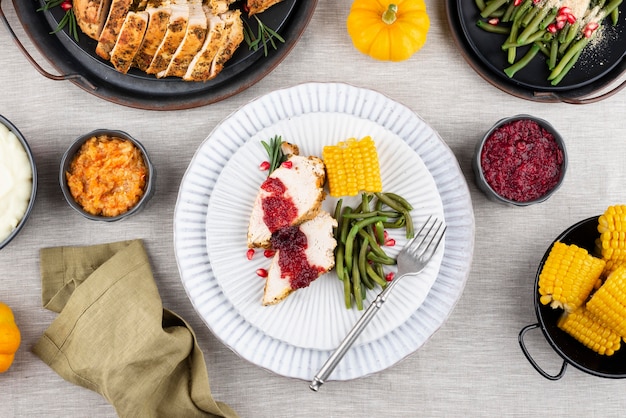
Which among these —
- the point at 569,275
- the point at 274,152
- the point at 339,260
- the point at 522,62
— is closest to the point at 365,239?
the point at 339,260

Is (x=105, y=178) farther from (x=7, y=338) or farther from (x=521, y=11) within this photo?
(x=521, y=11)

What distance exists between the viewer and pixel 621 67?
294 centimetres

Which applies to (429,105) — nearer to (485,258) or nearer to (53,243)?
Answer: (485,258)

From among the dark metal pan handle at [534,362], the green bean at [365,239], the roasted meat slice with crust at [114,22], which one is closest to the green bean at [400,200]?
the green bean at [365,239]

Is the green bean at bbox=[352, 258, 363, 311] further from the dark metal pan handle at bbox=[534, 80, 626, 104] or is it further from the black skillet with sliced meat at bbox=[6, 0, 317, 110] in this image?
the dark metal pan handle at bbox=[534, 80, 626, 104]

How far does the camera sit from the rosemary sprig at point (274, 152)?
2.69 metres

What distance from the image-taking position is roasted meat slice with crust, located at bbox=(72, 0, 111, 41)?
2.65 meters

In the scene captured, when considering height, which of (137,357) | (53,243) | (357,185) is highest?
(357,185)

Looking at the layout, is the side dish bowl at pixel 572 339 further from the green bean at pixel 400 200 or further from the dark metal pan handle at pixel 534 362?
the green bean at pixel 400 200

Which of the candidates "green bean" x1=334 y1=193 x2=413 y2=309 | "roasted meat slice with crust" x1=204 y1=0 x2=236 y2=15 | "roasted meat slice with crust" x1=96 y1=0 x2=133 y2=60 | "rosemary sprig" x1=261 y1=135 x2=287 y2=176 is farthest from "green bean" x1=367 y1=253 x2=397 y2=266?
"roasted meat slice with crust" x1=96 y1=0 x2=133 y2=60

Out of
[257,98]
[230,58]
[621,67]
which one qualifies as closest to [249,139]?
[257,98]

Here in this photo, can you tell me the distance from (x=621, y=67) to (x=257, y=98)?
1.96m

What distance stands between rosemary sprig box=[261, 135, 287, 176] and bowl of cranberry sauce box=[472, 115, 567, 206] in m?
1.00

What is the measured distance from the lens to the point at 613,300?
2.53 meters
